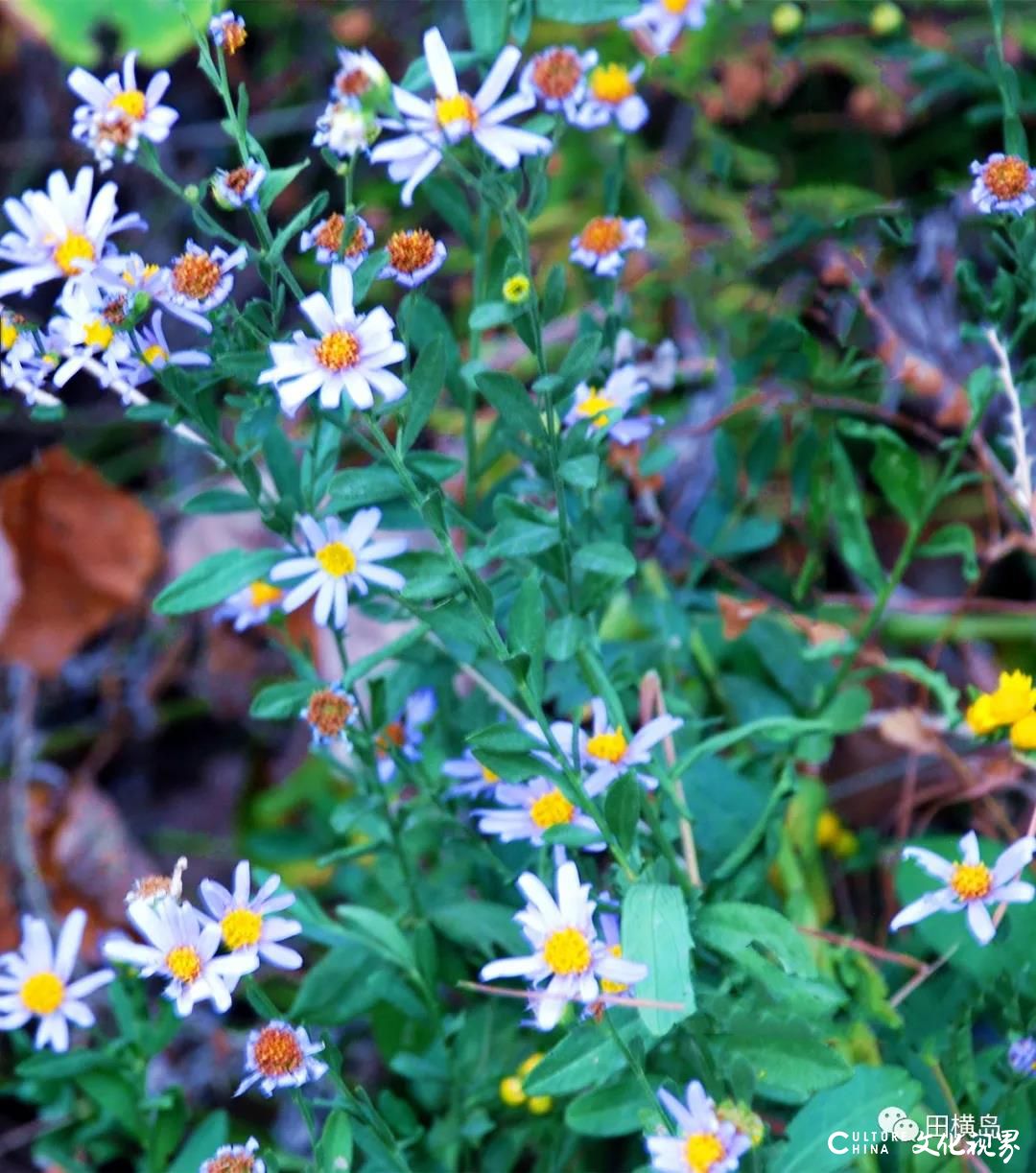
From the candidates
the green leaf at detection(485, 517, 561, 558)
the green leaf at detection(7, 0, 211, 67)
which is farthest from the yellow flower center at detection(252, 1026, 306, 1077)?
the green leaf at detection(7, 0, 211, 67)

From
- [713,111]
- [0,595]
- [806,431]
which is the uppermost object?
[713,111]

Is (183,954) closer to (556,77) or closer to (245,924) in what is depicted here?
(245,924)

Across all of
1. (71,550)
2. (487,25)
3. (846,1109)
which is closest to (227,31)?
(487,25)

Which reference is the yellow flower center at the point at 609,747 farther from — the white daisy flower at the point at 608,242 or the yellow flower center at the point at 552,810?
the white daisy flower at the point at 608,242

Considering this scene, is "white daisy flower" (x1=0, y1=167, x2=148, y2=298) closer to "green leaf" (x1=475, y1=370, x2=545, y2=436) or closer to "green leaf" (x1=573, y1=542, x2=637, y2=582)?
"green leaf" (x1=475, y1=370, x2=545, y2=436)

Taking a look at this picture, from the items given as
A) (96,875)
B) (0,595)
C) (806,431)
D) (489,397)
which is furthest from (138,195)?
(489,397)

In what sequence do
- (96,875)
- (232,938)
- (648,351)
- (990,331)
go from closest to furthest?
(232,938), (990,331), (648,351), (96,875)

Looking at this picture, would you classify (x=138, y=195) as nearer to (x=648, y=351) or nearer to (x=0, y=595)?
(x=0, y=595)
